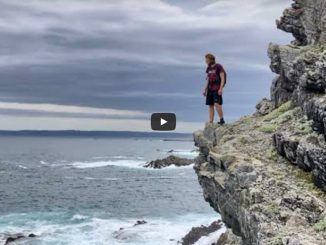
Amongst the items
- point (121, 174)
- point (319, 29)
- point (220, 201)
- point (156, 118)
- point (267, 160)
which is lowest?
point (121, 174)

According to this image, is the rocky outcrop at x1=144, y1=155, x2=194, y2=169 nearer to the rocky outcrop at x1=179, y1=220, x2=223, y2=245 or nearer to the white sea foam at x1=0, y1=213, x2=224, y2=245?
the white sea foam at x1=0, y1=213, x2=224, y2=245

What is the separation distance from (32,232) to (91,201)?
68.6 ft

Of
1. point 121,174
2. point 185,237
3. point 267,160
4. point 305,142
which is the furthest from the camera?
point 121,174

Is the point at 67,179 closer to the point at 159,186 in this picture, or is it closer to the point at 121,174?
the point at 121,174

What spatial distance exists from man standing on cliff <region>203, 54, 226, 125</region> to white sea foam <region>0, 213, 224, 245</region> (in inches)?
762

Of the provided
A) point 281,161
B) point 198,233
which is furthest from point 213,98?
point 198,233

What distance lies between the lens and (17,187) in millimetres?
77250

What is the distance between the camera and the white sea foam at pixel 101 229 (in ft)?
130

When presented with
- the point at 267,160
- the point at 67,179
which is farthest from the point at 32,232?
the point at 67,179

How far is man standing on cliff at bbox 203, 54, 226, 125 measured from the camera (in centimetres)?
1778

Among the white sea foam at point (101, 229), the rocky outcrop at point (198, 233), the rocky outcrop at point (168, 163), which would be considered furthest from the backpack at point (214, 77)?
the rocky outcrop at point (168, 163)
